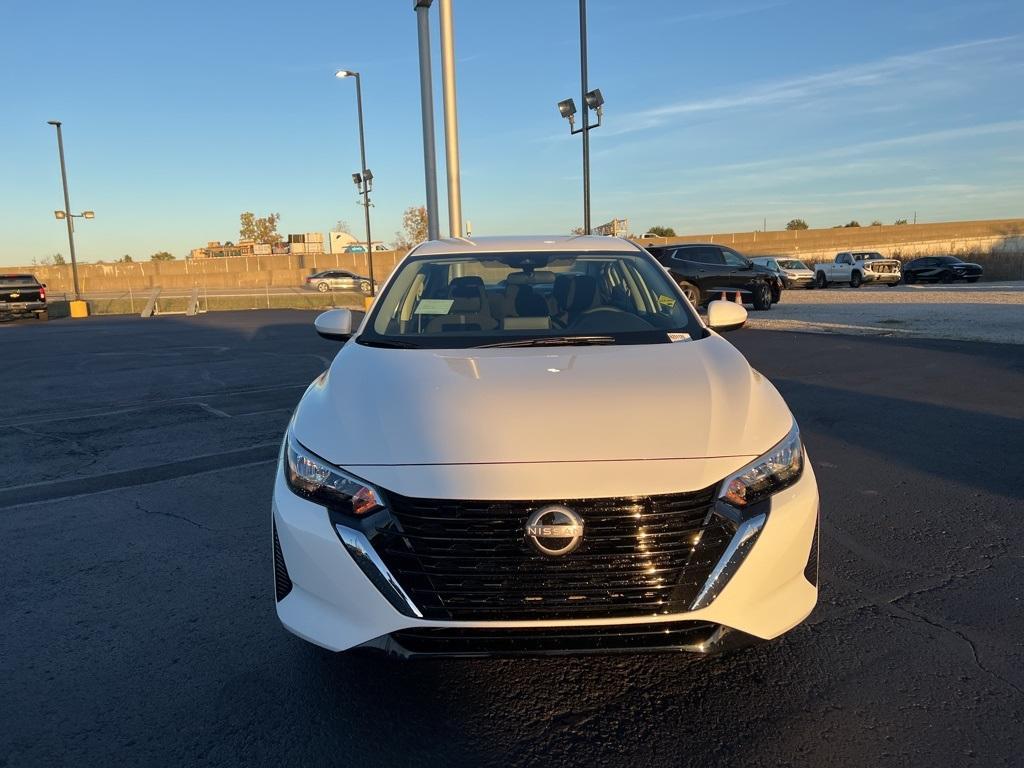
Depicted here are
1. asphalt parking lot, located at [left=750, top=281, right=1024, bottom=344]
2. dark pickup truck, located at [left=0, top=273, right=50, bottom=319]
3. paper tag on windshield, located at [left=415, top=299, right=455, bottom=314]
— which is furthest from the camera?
dark pickup truck, located at [left=0, top=273, right=50, bottom=319]

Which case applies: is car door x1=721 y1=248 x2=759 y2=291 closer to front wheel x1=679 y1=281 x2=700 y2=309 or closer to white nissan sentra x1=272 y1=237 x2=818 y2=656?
front wheel x1=679 y1=281 x2=700 y2=309

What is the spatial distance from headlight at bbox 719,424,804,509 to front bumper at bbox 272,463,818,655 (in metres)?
0.05

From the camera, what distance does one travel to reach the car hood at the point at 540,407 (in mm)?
2475

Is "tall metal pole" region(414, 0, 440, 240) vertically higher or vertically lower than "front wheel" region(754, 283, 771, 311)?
higher

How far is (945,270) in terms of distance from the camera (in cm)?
3447

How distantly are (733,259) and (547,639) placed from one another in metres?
19.1

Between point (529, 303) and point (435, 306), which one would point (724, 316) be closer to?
point (529, 303)

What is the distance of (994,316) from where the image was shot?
15.5 metres

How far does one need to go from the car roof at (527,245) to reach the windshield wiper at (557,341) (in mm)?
1120

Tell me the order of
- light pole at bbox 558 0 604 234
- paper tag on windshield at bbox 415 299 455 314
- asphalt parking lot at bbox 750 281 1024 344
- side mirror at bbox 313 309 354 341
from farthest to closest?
light pole at bbox 558 0 604 234
asphalt parking lot at bbox 750 281 1024 344
side mirror at bbox 313 309 354 341
paper tag on windshield at bbox 415 299 455 314

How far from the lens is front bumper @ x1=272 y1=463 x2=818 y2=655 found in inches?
90.7

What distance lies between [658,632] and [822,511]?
2.57 metres

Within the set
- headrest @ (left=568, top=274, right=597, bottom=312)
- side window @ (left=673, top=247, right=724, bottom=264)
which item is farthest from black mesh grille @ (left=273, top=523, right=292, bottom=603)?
side window @ (left=673, top=247, right=724, bottom=264)

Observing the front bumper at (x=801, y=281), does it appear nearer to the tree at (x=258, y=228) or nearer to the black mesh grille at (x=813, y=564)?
the black mesh grille at (x=813, y=564)
